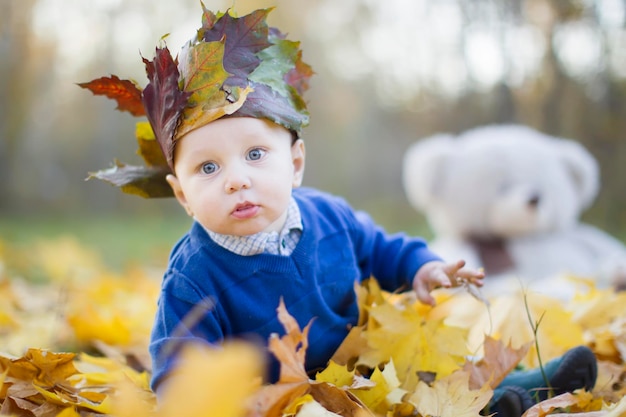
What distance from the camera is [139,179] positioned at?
4.50 ft

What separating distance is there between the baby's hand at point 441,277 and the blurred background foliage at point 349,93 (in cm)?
348

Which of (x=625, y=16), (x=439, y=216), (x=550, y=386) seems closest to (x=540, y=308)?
(x=550, y=386)

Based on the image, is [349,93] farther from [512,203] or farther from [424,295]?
[424,295]

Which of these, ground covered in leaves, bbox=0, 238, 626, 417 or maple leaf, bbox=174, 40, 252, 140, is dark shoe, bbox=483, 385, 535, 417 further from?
maple leaf, bbox=174, 40, 252, 140

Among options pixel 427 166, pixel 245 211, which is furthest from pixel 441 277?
pixel 427 166

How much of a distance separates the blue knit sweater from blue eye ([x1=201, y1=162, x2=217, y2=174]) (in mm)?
157

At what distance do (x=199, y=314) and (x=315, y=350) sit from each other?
0.90 feet

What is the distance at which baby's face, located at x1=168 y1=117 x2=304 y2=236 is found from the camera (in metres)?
1.17

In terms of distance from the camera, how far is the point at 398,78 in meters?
7.53

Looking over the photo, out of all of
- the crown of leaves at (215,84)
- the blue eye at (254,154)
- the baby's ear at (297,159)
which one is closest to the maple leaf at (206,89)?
the crown of leaves at (215,84)

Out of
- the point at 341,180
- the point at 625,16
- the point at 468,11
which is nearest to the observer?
the point at 625,16

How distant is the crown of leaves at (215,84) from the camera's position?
45.1 inches

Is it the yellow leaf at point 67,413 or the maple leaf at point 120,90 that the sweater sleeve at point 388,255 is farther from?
the yellow leaf at point 67,413

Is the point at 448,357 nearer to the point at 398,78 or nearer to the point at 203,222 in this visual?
the point at 203,222
